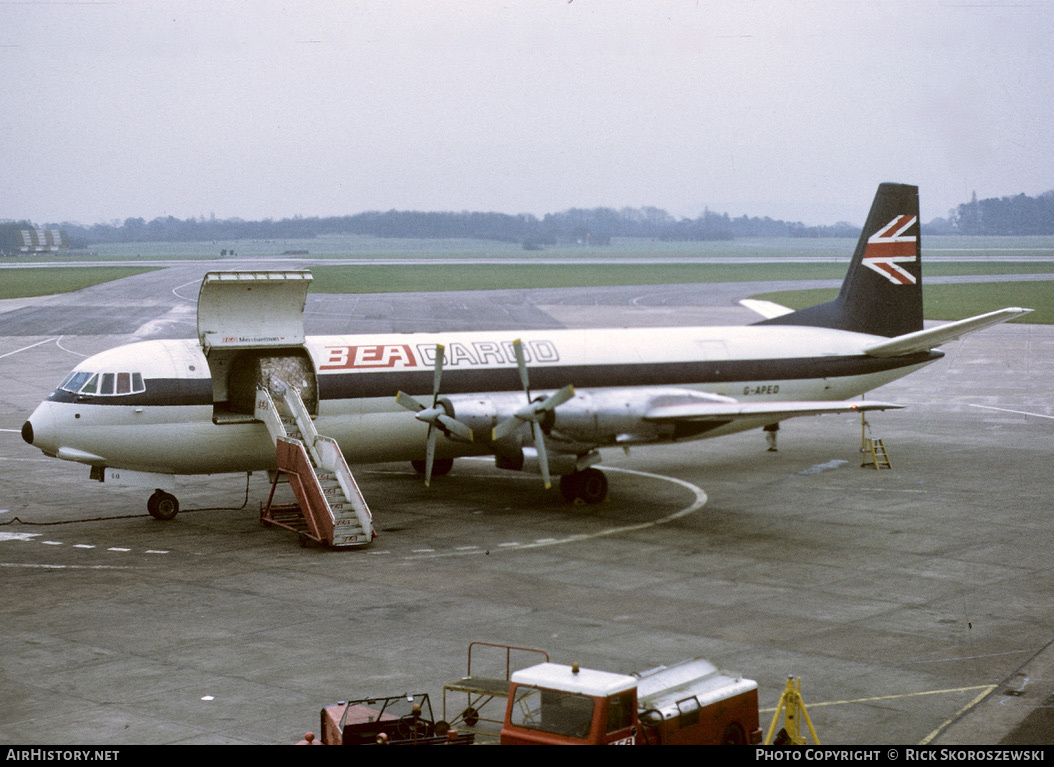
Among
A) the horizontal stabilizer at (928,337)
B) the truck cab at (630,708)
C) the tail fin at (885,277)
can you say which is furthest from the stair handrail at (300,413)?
the horizontal stabilizer at (928,337)

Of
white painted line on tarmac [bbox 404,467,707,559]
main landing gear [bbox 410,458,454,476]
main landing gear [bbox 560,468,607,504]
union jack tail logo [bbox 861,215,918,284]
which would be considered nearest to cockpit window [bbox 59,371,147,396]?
white painted line on tarmac [bbox 404,467,707,559]

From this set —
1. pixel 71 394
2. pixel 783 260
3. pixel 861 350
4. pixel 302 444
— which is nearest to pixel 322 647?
pixel 302 444

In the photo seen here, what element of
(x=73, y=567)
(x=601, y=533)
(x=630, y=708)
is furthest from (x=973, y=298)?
(x=630, y=708)

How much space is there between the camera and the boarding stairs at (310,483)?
26.3 meters

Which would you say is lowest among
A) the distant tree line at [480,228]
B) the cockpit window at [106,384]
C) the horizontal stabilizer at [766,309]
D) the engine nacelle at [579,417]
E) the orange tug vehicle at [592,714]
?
the orange tug vehicle at [592,714]

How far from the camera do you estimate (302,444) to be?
2727cm

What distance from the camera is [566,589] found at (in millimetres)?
22594

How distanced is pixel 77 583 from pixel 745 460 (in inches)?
851

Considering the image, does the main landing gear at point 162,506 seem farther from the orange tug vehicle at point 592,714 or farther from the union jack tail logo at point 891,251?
the union jack tail logo at point 891,251

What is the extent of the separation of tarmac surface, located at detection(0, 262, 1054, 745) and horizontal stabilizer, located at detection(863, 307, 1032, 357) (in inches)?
140

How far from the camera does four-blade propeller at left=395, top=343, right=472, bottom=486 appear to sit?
28.6 metres

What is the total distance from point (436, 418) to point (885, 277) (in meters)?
18.0

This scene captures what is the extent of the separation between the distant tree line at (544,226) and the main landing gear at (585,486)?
167 feet

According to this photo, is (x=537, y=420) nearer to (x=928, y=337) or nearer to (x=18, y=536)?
(x=18, y=536)
